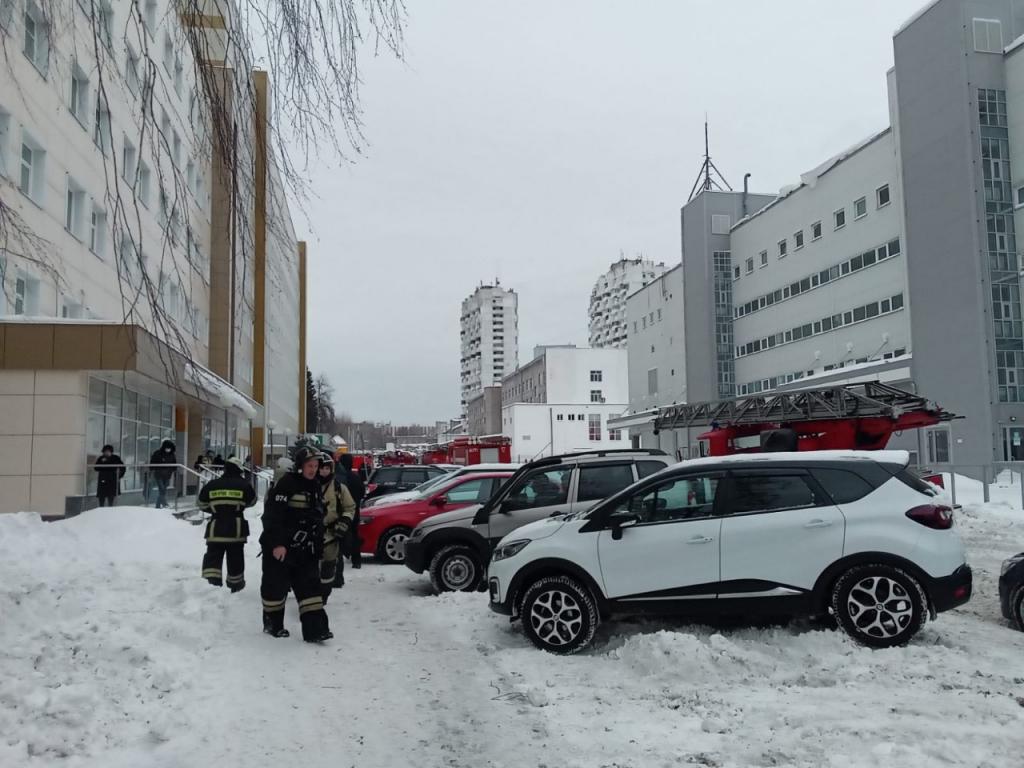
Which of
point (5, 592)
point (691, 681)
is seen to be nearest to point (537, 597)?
point (691, 681)

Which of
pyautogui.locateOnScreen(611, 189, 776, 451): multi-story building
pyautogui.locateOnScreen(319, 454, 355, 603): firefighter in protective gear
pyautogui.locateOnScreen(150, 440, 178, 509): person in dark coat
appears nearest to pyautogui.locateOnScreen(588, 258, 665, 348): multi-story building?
pyautogui.locateOnScreen(611, 189, 776, 451): multi-story building

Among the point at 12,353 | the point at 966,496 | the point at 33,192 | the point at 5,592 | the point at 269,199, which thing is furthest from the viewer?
the point at 966,496

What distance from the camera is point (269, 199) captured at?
606 cm

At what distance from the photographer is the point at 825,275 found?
151 feet

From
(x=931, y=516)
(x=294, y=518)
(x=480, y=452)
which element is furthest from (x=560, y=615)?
(x=480, y=452)

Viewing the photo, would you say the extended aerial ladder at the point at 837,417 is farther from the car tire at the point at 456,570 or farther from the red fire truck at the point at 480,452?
the red fire truck at the point at 480,452

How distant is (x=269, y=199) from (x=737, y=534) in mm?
4609

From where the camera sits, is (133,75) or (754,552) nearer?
(133,75)

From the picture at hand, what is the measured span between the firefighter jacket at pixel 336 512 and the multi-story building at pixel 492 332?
536 ft

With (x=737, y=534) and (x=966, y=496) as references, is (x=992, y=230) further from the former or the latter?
(x=737, y=534)

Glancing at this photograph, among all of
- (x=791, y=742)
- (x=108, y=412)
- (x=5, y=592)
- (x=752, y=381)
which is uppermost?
(x=752, y=381)

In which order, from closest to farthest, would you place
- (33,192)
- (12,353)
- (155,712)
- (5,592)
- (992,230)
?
(155,712)
(5,592)
(12,353)
(33,192)
(992,230)

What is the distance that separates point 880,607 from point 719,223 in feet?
178

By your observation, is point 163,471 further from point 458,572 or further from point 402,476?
point 458,572
